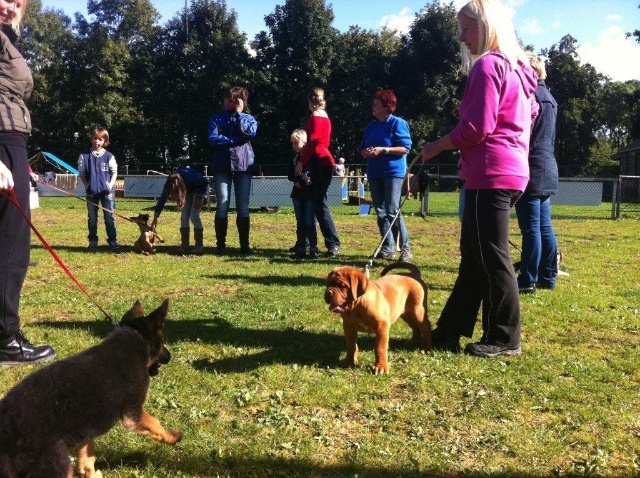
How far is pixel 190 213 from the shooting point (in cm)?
951

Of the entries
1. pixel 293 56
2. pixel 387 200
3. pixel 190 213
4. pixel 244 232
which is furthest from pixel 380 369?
pixel 293 56

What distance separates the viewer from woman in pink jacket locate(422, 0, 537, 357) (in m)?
3.94

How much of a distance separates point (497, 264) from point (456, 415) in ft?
4.37

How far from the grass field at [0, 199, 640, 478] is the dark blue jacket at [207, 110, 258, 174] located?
2480mm

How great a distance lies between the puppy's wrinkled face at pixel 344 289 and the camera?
147 inches

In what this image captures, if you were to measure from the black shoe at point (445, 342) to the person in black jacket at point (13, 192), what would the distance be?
→ 2.88m

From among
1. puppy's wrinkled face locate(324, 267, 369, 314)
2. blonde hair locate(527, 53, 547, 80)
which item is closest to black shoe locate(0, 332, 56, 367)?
puppy's wrinkled face locate(324, 267, 369, 314)

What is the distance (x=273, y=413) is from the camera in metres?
3.23

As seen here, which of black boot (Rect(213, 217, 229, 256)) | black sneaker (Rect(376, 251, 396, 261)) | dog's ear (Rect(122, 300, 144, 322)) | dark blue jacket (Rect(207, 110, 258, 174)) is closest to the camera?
dog's ear (Rect(122, 300, 144, 322))

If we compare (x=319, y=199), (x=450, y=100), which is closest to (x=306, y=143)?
(x=319, y=199)

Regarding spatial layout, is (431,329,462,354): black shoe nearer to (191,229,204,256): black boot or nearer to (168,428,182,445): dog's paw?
(168,428,182,445): dog's paw

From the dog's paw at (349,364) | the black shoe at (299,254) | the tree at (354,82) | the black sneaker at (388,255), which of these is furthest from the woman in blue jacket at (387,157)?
the tree at (354,82)

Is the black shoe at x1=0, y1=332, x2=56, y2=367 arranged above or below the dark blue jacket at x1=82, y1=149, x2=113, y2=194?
below

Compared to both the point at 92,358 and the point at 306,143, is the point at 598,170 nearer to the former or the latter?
the point at 306,143
